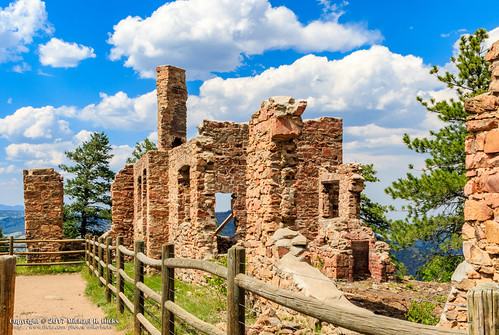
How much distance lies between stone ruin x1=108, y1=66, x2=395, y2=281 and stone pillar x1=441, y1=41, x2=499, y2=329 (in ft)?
7.95

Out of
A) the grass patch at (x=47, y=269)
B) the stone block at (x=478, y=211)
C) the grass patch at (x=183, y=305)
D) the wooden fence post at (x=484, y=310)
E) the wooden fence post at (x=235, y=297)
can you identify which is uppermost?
the stone block at (x=478, y=211)

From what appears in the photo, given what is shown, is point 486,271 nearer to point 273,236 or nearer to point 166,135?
point 273,236

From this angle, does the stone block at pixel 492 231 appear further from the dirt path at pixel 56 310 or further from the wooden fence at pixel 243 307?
the dirt path at pixel 56 310

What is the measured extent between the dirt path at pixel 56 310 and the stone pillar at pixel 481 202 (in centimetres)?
Result: 494

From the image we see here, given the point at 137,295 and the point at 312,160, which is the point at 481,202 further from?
the point at 312,160

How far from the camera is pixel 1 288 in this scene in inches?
138

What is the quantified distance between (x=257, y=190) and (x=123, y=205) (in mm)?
12799

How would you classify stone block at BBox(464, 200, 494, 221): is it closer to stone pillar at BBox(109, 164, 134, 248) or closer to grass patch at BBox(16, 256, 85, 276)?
grass patch at BBox(16, 256, 85, 276)

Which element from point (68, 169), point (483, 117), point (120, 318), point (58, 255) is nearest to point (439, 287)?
point (483, 117)

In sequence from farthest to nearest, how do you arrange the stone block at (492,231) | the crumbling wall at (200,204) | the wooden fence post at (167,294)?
the crumbling wall at (200,204)
the stone block at (492,231)
the wooden fence post at (167,294)

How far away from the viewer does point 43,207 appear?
53.1 feet

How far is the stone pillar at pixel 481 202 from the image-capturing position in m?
5.57

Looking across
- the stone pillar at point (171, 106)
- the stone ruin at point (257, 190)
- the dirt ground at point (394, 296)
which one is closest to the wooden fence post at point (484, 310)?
the stone ruin at point (257, 190)

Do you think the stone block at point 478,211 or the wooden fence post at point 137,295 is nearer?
the stone block at point 478,211
